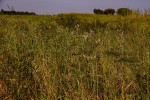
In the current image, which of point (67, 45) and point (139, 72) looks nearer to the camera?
point (139, 72)

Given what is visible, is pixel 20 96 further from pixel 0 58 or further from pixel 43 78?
pixel 0 58

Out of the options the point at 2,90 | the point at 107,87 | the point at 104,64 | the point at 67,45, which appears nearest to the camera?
the point at 107,87

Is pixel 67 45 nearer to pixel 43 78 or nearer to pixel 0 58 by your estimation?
pixel 0 58

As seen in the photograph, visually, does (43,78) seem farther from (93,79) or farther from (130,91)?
(130,91)

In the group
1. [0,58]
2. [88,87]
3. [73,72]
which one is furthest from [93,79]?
[0,58]

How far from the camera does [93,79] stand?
4145 millimetres

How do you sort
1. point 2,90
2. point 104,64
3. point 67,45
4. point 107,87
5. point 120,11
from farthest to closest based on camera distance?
point 120,11 → point 67,45 → point 104,64 → point 2,90 → point 107,87

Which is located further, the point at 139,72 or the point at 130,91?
the point at 139,72

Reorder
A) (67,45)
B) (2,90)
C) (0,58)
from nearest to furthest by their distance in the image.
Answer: (2,90)
(0,58)
(67,45)

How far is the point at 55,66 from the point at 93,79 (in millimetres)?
678

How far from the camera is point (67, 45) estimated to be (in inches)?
229

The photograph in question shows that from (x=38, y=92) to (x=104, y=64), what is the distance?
830mm

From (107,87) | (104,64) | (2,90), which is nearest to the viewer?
(107,87)

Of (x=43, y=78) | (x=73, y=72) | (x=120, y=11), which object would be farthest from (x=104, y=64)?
(x=120, y=11)
